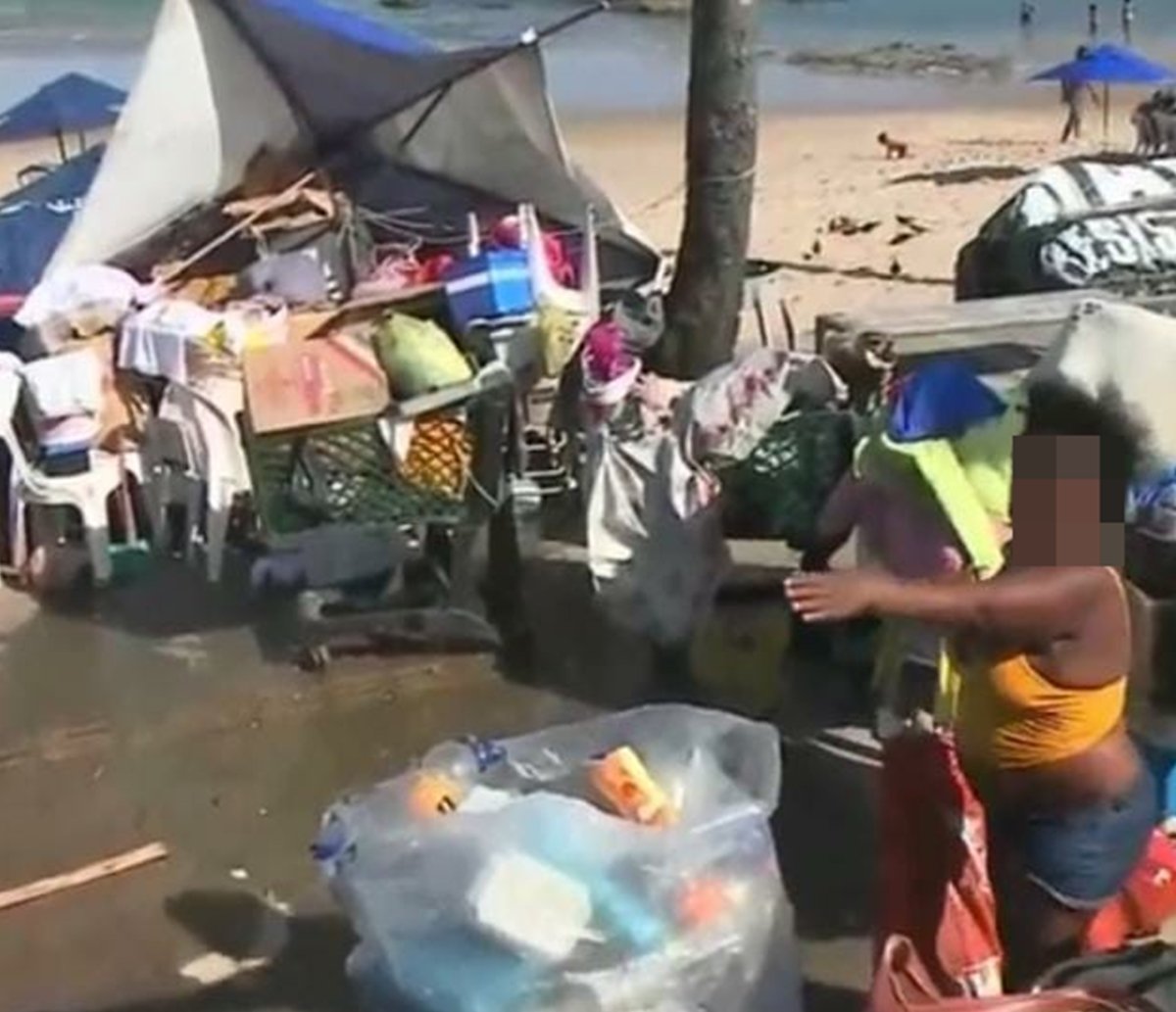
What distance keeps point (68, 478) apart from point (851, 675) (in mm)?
2878

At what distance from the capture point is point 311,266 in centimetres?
829

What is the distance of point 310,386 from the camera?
7.14 meters

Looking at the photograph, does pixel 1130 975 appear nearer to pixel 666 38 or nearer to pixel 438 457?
pixel 438 457

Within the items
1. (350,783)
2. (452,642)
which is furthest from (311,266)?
(350,783)

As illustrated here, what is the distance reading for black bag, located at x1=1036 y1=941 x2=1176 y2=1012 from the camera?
3.33 metres

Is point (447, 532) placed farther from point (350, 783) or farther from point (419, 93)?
point (419, 93)

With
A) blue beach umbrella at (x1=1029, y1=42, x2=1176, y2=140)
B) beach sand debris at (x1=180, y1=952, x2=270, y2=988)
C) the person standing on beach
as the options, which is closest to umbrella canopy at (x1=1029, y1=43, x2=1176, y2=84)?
blue beach umbrella at (x1=1029, y1=42, x2=1176, y2=140)

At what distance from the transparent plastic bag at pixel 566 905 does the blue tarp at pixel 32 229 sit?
5073 mm

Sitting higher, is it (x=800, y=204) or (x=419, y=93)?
(x=419, y=93)

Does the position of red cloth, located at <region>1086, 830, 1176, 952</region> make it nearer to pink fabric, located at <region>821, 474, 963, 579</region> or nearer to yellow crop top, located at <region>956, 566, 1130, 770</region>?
yellow crop top, located at <region>956, 566, 1130, 770</region>

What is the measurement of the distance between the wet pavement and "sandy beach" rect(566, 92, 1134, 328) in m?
5.14

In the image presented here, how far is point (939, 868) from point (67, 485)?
15.0 ft

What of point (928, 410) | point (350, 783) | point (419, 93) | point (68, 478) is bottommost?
point (350, 783)

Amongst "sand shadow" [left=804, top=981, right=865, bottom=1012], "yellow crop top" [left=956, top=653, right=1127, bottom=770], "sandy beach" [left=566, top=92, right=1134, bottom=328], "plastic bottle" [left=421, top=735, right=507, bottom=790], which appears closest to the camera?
"yellow crop top" [left=956, top=653, right=1127, bottom=770]
